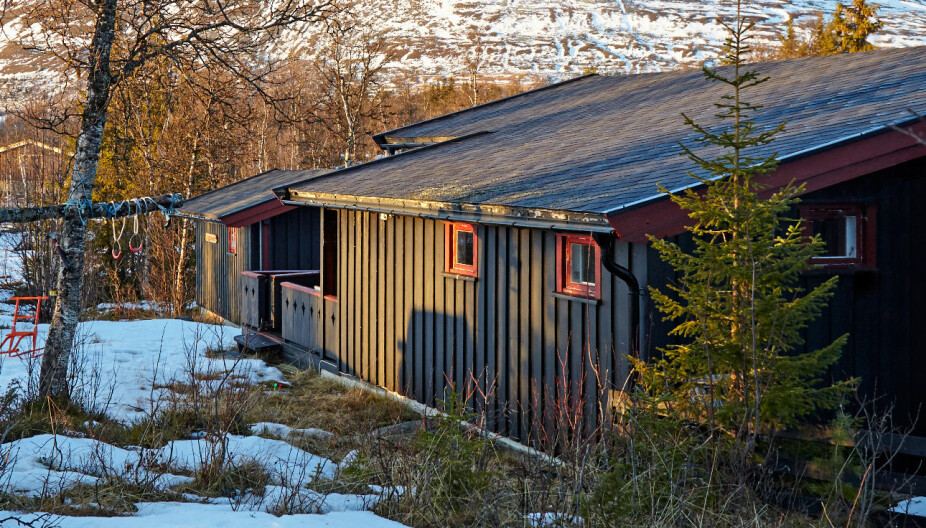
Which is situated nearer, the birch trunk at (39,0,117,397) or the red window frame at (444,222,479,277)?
the birch trunk at (39,0,117,397)

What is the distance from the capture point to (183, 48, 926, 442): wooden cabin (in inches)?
297

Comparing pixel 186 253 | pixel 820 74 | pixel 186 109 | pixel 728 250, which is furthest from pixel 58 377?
pixel 186 109

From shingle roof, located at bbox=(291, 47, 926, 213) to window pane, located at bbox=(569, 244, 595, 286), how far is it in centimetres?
60

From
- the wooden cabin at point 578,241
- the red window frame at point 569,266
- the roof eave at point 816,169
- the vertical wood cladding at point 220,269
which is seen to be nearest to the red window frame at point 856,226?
the wooden cabin at point 578,241

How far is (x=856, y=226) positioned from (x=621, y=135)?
10.6 feet

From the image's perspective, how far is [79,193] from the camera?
959 cm

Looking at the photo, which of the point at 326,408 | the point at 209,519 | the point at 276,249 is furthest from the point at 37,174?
the point at 209,519

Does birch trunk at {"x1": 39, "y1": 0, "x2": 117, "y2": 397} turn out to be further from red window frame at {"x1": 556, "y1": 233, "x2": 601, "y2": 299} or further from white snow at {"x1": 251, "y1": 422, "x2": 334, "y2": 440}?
red window frame at {"x1": 556, "y1": 233, "x2": 601, "y2": 299}

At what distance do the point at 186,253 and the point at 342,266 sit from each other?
52.0 ft

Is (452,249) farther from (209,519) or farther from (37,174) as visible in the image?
(37,174)

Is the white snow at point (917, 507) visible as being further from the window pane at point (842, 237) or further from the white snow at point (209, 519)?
the white snow at point (209, 519)

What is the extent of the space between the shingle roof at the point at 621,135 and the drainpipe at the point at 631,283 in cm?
43

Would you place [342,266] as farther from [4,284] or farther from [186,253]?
[4,284]

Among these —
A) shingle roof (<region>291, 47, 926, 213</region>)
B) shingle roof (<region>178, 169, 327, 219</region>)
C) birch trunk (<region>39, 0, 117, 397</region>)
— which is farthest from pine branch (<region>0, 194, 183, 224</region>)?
shingle roof (<region>178, 169, 327, 219</region>)
